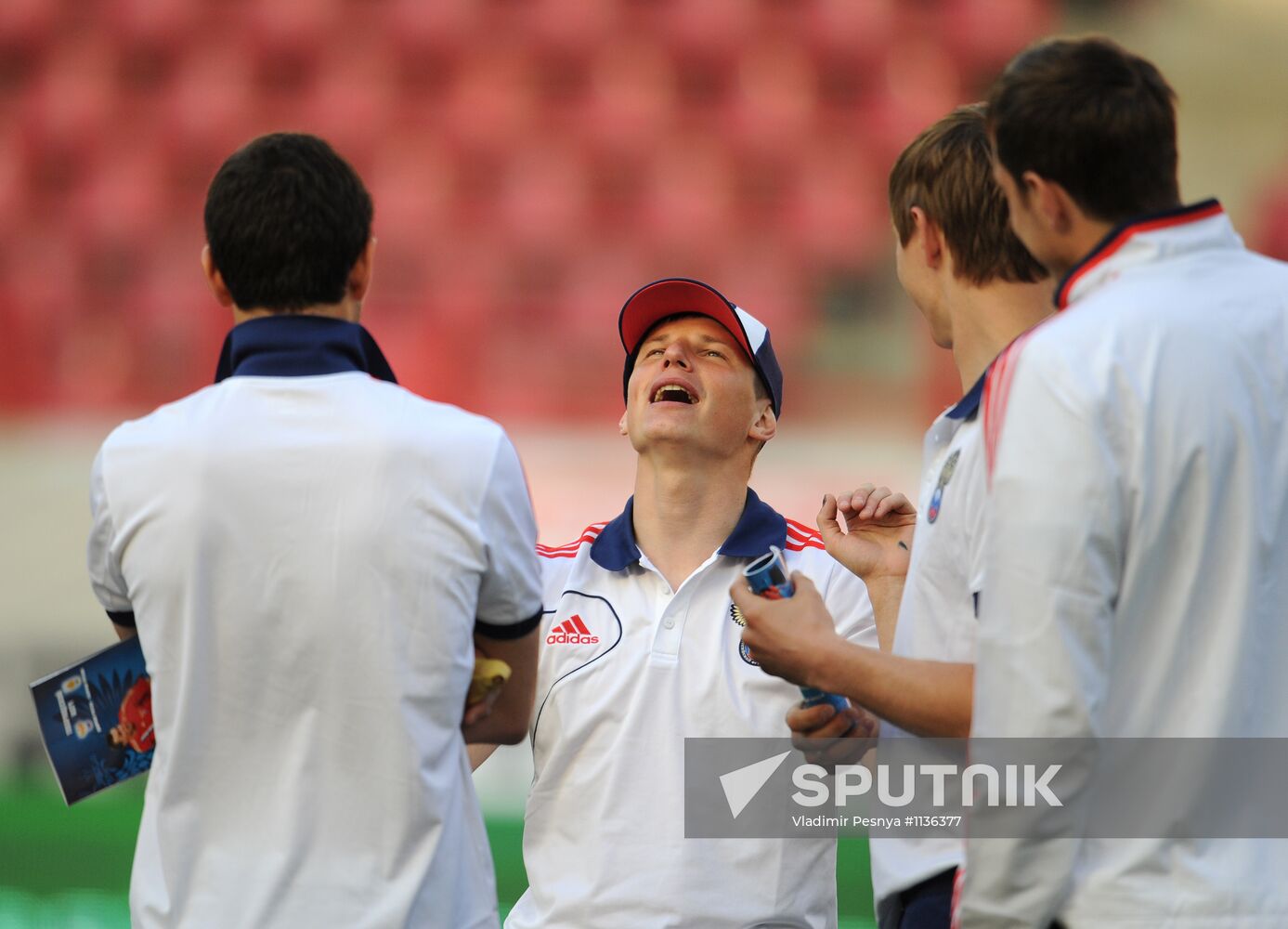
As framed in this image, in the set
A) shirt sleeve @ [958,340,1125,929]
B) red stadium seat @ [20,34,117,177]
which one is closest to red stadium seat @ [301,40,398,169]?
red stadium seat @ [20,34,117,177]

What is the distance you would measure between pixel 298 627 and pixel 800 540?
1.02 m

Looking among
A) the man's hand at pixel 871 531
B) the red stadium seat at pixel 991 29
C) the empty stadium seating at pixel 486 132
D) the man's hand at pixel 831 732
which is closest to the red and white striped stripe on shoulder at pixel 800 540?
the man's hand at pixel 871 531

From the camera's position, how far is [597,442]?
522 centimetres

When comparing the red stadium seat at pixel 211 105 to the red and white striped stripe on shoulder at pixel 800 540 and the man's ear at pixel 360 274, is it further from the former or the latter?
the man's ear at pixel 360 274

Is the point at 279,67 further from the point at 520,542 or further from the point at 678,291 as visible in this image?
the point at 520,542

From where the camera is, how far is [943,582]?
1.53 metres

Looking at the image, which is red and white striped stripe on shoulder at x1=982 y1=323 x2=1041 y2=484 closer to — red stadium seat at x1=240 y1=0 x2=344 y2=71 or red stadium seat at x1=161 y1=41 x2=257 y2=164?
red stadium seat at x1=161 y1=41 x2=257 y2=164

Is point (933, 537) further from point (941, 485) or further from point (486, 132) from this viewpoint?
point (486, 132)

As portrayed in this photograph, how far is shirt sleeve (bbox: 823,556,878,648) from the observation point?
205cm

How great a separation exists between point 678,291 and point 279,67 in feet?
13.7

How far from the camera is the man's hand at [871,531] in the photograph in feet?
6.03

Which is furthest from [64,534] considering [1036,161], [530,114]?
[1036,161]

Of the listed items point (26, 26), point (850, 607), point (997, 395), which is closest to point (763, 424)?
point (850, 607)

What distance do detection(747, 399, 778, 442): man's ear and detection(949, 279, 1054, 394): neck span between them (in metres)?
0.61
